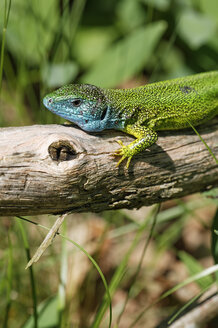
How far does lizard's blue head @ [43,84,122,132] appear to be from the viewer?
3135 millimetres

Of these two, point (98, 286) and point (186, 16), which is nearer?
point (98, 286)

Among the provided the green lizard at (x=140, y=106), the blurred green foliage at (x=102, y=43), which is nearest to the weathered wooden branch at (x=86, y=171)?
the green lizard at (x=140, y=106)

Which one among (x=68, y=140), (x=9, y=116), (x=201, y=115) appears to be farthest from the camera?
(x=9, y=116)

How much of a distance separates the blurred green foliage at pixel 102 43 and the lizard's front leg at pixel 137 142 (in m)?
1.00

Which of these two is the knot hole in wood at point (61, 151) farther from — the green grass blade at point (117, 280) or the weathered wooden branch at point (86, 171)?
the green grass blade at point (117, 280)

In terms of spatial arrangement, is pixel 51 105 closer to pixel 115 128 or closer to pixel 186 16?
pixel 115 128

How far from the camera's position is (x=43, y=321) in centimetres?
319

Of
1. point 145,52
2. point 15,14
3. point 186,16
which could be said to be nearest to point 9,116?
point 15,14

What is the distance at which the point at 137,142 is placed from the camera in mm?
3029

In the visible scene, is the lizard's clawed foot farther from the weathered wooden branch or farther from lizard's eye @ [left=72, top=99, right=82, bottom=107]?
lizard's eye @ [left=72, top=99, right=82, bottom=107]

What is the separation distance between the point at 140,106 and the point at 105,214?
1747mm

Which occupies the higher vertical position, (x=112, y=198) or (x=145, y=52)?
(x=145, y=52)

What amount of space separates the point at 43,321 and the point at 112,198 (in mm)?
1239

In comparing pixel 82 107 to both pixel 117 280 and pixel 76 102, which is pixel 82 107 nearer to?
pixel 76 102
